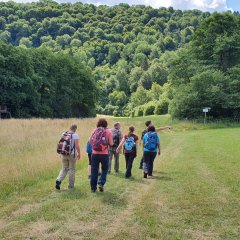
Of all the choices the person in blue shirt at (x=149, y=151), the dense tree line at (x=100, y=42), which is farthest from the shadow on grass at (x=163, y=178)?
the dense tree line at (x=100, y=42)

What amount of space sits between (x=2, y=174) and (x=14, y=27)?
179 metres

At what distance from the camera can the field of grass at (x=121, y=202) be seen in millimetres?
7480

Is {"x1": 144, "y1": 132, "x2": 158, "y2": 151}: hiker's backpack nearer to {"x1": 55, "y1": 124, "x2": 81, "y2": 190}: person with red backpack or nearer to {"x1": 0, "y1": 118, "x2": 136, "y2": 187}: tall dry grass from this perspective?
{"x1": 55, "y1": 124, "x2": 81, "y2": 190}: person with red backpack

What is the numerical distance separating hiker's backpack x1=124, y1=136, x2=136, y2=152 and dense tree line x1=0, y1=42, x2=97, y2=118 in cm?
4798

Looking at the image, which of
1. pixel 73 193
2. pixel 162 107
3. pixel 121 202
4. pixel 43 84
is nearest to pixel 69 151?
pixel 73 193

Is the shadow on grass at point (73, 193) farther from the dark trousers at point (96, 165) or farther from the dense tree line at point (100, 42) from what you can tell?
the dense tree line at point (100, 42)

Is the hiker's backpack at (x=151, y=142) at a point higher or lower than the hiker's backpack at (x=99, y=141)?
lower

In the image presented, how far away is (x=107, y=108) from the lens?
529 ft

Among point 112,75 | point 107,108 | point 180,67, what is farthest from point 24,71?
point 112,75

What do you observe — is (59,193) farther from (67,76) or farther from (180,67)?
(67,76)

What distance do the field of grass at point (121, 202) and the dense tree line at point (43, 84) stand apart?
148 feet

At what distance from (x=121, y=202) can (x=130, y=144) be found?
464 centimetres

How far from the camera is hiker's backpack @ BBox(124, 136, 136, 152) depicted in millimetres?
14465

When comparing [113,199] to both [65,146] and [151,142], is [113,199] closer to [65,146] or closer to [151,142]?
[65,146]
